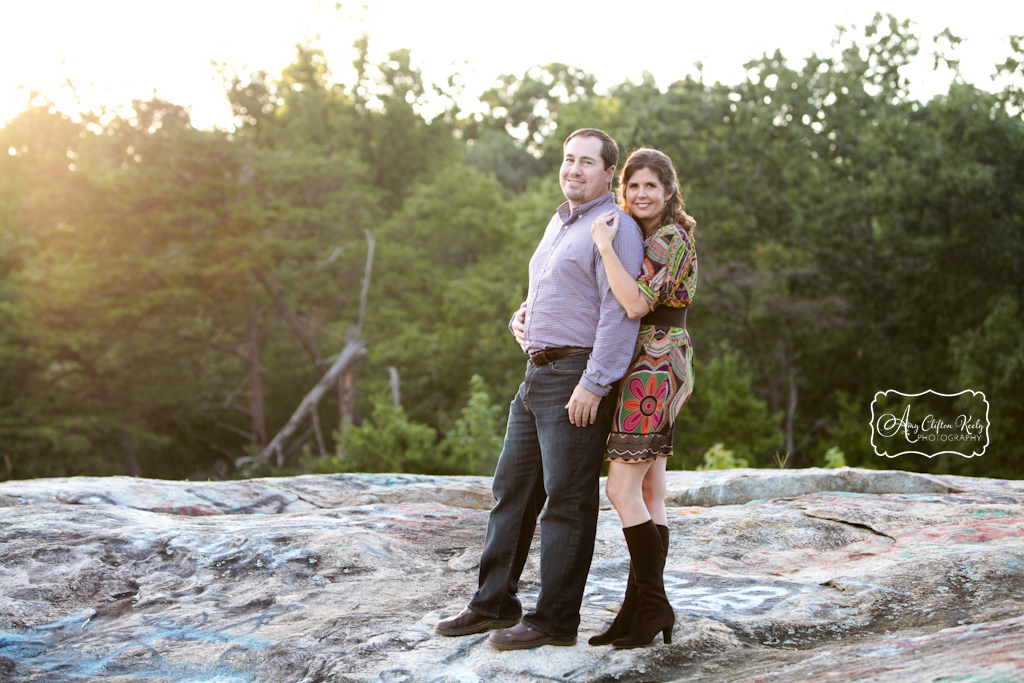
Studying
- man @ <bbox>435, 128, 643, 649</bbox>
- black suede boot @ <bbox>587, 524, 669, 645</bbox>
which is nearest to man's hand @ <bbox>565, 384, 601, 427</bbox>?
man @ <bbox>435, 128, 643, 649</bbox>

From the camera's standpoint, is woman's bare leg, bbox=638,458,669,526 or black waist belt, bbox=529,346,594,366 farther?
woman's bare leg, bbox=638,458,669,526

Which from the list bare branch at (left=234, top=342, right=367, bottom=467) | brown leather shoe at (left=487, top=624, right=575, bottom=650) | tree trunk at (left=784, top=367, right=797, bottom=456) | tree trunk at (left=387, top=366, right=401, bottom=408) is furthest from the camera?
bare branch at (left=234, top=342, right=367, bottom=467)

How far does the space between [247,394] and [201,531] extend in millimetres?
18853

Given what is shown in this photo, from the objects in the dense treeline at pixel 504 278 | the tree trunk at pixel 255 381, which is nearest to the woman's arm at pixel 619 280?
the dense treeline at pixel 504 278

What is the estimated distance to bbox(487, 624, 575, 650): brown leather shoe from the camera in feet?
8.83

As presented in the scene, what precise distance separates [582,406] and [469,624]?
2.76 feet

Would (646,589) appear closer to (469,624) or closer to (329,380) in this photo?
(469,624)

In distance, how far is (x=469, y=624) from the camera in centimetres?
288

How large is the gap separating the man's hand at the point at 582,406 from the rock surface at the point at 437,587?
28.1 inches

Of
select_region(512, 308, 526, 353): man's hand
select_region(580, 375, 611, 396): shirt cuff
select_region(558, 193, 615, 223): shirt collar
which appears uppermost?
select_region(558, 193, 615, 223): shirt collar

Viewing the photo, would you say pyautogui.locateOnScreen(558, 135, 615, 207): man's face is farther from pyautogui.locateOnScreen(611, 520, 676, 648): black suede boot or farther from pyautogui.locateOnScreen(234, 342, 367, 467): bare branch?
pyautogui.locateOnScreen(234, 342, 367, 467): bare branch

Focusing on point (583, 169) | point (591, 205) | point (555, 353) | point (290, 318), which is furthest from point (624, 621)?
point (290, 318)

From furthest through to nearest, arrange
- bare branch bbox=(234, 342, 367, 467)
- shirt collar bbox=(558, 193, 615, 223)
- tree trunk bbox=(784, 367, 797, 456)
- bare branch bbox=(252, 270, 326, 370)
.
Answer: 1. bare branch bbox=(252, 270, 326, 370)
2. bare branch bbox=(234, 342, 367, 467)
3. tree trunk bbox=(784, 367, 797, 456)
4. shirt collar bbox=(558, 193, 615, 223)

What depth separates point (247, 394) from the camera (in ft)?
72.5
